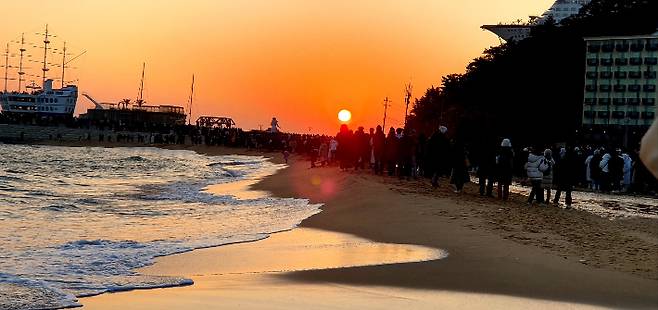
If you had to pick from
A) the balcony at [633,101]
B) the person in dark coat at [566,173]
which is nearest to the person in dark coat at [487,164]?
the person in dark coat at [566,173]

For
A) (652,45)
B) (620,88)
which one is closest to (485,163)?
(652,45)

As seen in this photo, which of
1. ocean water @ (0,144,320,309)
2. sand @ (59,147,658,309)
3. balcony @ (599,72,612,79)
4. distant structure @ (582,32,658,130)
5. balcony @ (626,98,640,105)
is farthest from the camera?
balcony @ (626,98,640,105)

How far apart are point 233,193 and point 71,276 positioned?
49.6 ft

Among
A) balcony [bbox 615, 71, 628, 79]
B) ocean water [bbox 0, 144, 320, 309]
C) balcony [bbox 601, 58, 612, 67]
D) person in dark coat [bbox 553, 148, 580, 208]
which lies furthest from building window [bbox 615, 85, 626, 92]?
ocean water [bbox 0, 144, 320, 309]

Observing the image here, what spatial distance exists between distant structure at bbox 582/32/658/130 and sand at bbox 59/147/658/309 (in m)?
69.9

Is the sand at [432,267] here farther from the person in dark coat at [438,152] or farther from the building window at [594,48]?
the building window at [594,48]

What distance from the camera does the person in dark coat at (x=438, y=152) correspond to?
745 inches

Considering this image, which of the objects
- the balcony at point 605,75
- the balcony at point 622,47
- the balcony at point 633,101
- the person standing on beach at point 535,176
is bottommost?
the person standing on beach at point 535,176

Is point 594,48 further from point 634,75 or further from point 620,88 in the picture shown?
point 634,75

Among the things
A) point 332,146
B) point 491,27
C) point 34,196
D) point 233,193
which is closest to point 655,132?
point 34,196

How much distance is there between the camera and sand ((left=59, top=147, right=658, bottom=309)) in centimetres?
655

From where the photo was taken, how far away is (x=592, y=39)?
7731 centimetres

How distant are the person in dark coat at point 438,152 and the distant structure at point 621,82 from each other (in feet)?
208

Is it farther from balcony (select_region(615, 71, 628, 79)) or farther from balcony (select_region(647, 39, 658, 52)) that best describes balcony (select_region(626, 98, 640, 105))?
balcony (select_region(647, 39, 658, 52))
